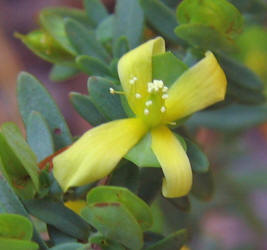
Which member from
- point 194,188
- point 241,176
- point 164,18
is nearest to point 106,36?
point 164,18

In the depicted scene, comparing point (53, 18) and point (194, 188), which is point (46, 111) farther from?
point (194, 188)

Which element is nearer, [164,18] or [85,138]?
[85,138]

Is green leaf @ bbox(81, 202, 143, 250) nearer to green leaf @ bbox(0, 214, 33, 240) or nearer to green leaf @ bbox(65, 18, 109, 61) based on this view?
green leaf @ bbox(0, 214, 33, 240)

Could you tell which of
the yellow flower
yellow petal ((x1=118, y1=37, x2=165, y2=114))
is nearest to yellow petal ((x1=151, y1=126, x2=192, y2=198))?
the yellow flower

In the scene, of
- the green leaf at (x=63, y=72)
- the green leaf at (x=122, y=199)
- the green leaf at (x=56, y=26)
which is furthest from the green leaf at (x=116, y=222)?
the green leaf at (x=63, y=72)

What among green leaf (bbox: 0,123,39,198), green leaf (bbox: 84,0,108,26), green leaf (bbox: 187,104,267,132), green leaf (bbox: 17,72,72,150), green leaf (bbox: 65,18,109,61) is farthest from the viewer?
green leaf (bbox: 187,104,267,132)

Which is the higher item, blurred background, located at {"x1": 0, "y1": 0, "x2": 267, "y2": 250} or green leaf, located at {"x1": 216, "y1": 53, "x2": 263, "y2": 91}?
green leaf, located at {"x1": 216, "y1": 53, "x2": 263, "y2": 91}

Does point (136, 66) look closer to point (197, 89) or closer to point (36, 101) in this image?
point (197, 89)
